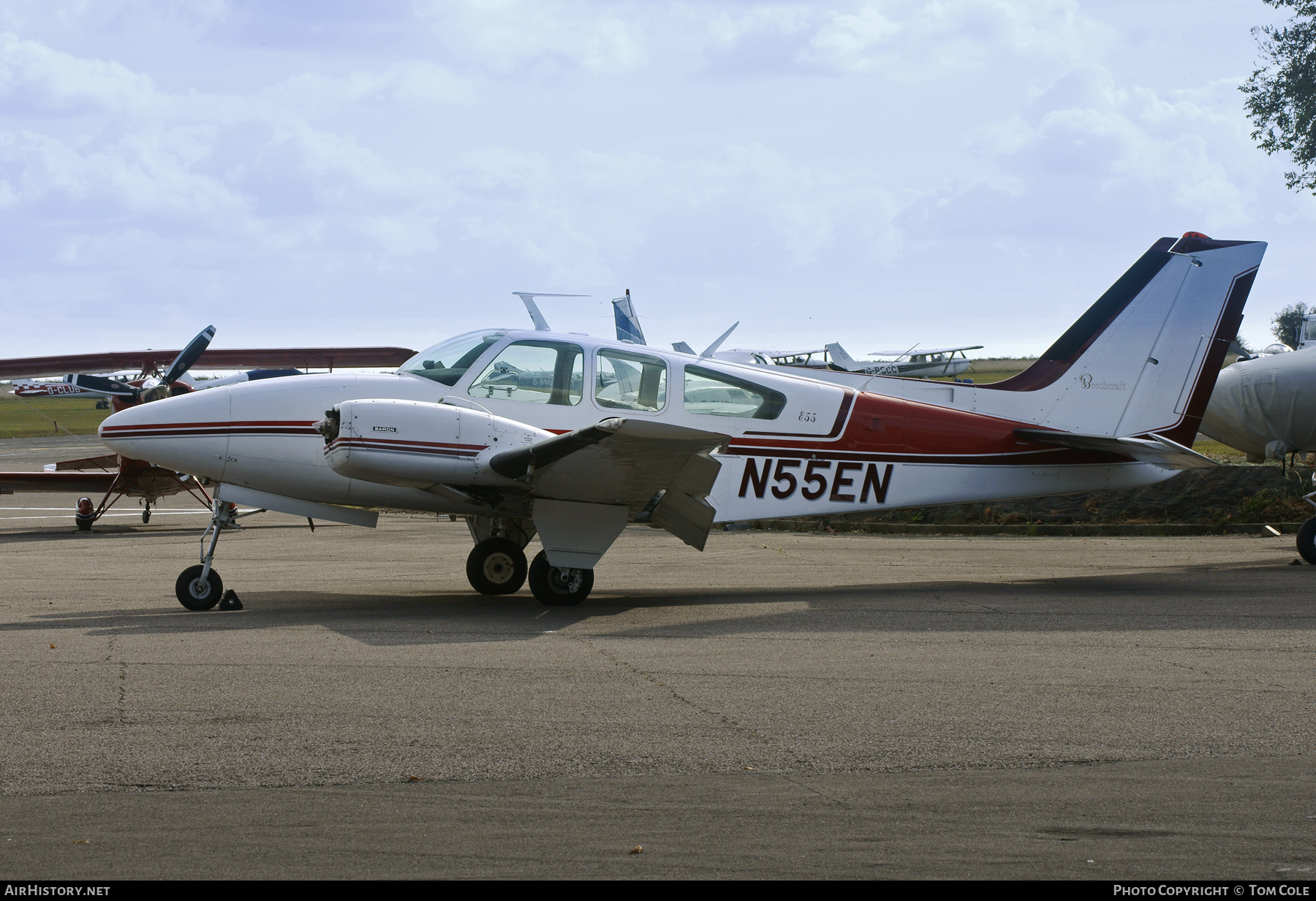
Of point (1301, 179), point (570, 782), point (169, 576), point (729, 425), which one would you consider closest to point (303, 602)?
point (169, 576)

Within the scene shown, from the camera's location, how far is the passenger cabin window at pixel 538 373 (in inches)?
400

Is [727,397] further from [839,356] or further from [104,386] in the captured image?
[839,356]

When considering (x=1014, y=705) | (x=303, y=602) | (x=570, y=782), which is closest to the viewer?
(x=570, y=782)

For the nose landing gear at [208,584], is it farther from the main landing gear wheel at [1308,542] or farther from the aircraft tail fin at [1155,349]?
the main landing gear wheel at [1308,542]

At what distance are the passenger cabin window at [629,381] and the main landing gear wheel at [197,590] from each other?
152 inches

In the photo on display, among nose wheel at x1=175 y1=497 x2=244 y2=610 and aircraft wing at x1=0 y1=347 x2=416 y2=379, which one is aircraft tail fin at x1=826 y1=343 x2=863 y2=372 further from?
nose wheel at x1=175 y1=497 x2=244 y2=610

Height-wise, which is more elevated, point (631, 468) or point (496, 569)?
point (631, 468)

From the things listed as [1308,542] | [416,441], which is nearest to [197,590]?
[416,441]

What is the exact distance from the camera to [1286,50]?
31.9 meters

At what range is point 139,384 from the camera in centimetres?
2023

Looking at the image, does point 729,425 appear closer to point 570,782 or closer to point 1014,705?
point 1014,705

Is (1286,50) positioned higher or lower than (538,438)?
higher

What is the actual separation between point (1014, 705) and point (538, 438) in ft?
15.9

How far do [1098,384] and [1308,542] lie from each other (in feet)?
12.2
